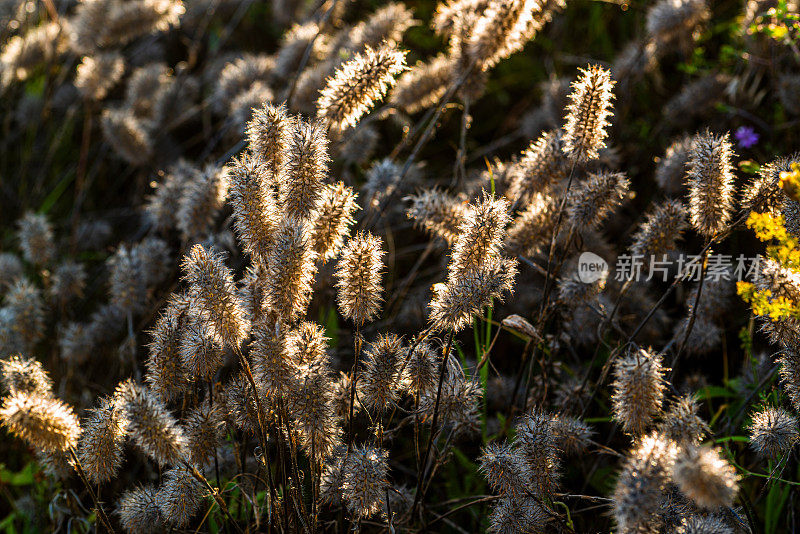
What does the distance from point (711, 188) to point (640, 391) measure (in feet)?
2.02

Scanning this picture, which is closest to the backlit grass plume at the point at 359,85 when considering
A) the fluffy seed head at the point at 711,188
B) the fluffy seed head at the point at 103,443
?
the fluffy seed head at the point at 711,188

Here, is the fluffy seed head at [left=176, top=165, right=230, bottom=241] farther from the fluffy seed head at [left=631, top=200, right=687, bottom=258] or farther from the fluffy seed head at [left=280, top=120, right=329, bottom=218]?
the fluffy seed head at [left=631, top=200, right=687, bottom=258]

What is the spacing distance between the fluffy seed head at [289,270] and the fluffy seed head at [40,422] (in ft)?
1.88

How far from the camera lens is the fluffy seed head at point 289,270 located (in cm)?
150

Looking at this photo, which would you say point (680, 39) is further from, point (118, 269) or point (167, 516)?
point (167, 516)

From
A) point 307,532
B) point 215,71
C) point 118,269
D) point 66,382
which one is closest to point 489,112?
point 215,71

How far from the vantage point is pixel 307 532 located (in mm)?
1677

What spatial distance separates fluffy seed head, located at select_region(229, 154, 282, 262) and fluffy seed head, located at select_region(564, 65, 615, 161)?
35.5 inches

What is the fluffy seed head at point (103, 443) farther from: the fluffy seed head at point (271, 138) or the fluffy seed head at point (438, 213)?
the fluffy seed head at point (438, 213)

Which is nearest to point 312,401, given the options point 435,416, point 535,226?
point 435,416

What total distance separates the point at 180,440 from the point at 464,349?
1872mm

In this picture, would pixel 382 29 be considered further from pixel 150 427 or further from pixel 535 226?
pixel 150 427

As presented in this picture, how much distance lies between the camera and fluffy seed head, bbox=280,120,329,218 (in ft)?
5.20

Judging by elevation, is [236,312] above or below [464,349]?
above
